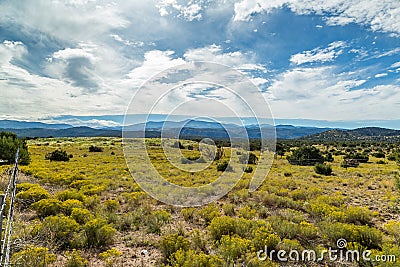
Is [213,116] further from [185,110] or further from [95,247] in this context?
[95,247]

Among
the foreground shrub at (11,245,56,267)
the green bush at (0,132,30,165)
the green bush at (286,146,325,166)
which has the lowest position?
the green bush at (286,146,325,166)

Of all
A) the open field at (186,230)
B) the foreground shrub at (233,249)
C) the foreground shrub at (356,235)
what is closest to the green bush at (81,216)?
the open field at (186,230)

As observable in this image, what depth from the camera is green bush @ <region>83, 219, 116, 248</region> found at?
21.7ft

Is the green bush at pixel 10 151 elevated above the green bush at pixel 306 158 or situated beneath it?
elevated above

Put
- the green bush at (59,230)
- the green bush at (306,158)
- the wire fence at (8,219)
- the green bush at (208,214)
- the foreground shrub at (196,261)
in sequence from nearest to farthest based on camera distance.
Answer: the wire fence at (8,219) < the foreground shrub at (196,261) < the green bush at (59,230) < the green bush at (208,214) < the green bush at (306,158)

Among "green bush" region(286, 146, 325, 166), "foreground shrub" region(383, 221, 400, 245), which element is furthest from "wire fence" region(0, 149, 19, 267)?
"green bush" region(286, 146, 325, 166)

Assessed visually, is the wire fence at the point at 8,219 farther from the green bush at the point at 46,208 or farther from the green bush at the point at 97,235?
the green bush at the point at 46,208

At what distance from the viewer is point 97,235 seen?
6.70 m

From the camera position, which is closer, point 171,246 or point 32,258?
point 32,258

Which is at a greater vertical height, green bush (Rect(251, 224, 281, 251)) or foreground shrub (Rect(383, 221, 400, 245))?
green bush (Rect(251, 224, 281, 251))

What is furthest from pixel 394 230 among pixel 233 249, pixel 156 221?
pixel 156 221

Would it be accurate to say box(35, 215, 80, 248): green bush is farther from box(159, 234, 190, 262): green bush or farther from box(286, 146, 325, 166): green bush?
box(286, 146, 325, 166): green bush

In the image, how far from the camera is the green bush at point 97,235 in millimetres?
6629
